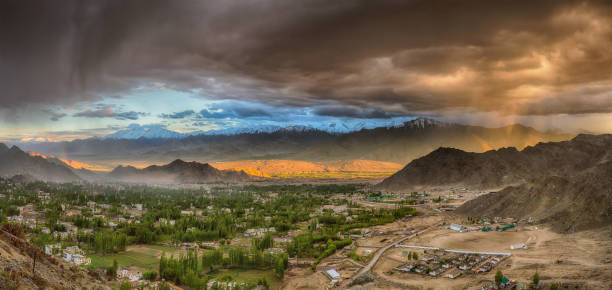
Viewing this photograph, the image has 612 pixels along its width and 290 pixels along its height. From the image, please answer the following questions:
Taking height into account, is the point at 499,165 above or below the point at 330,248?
above

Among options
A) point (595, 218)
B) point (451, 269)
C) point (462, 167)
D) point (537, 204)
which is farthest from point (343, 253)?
point (462, 167)

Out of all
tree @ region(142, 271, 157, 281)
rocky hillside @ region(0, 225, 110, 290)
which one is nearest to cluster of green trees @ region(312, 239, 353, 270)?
tree @ region(142, 271, 157, 281)

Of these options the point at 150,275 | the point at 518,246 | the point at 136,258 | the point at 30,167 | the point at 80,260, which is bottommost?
the point at 136,258

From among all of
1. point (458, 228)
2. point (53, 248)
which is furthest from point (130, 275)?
point (458, 228)

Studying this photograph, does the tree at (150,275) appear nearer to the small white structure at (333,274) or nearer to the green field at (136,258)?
the green field at (136,258)

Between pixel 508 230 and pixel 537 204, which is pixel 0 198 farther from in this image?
pixel 537 204

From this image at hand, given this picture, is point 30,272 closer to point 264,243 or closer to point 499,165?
point 264,243

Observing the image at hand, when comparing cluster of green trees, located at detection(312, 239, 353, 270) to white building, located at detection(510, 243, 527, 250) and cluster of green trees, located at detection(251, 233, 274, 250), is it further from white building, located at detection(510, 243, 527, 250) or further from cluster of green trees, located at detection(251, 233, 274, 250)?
white building, located at detection(510, 243, 527, 250)
